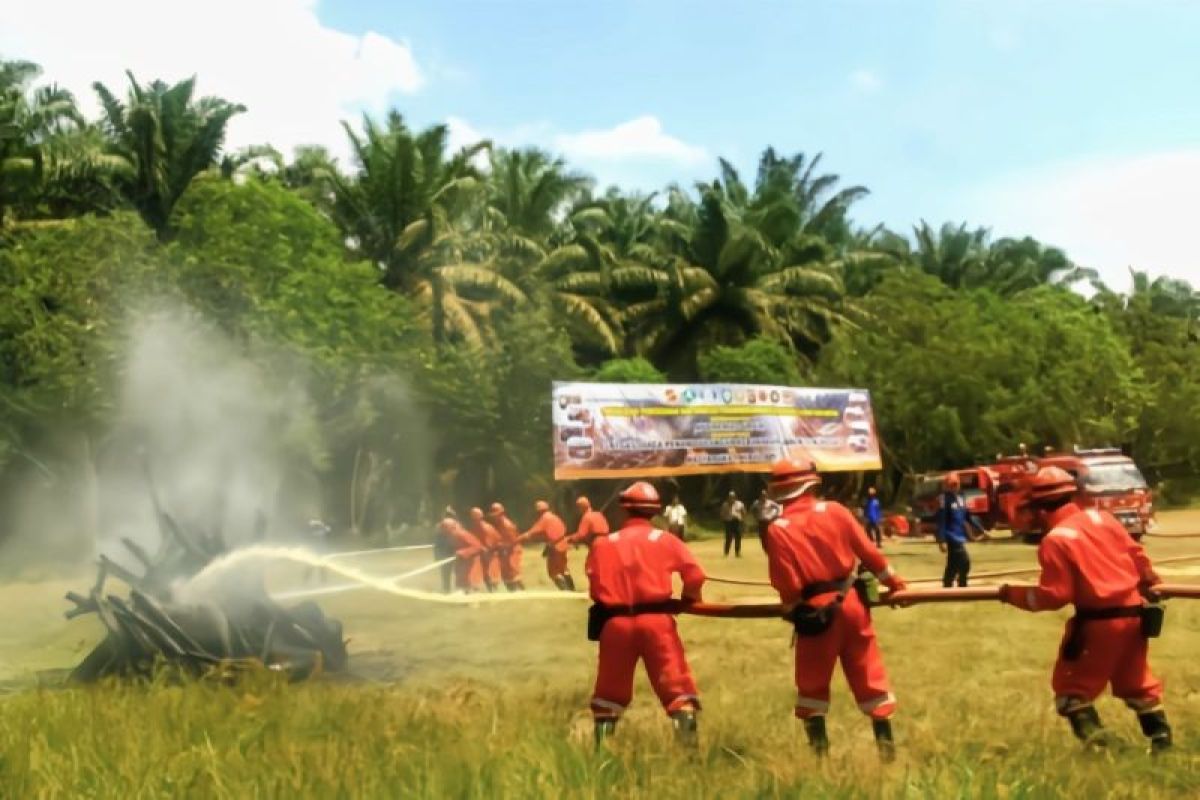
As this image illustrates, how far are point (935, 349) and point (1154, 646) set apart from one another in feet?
106

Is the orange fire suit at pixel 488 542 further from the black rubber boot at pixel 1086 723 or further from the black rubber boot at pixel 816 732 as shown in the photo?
the black rubber boot at pixel 1086 723

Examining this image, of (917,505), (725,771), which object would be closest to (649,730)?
(725,771)

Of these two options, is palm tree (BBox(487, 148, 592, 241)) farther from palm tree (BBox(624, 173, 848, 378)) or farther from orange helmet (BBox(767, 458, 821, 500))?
orange helmet (BBox(767, 458, 821, 500))

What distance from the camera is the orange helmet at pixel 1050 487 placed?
7.28 meters

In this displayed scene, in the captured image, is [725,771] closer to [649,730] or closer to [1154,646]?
[649,730]

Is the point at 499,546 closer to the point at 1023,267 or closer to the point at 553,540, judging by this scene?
the point at 553,540

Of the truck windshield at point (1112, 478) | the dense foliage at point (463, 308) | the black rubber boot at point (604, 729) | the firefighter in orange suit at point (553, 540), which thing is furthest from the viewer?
the dense foliage at point (463, 308)

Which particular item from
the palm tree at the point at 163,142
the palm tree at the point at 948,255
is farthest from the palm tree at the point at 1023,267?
the palm tree at the point at 163,142

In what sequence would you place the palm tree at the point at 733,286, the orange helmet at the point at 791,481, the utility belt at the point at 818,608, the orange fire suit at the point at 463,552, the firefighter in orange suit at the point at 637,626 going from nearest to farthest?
the utility belt at the point at 818,608
the firefighter in orange suit at the point at 637,626
the orange helmet at the point at 791,481
the orange fire suit at the point at 463,552
the palm tree at the point at 733,286

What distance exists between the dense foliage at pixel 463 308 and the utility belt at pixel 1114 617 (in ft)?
83.3

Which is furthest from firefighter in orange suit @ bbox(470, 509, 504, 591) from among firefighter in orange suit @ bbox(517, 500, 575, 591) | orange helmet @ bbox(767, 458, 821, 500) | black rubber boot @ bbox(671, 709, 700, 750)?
orange helmet @ bbox(767, 458, 821, 500)

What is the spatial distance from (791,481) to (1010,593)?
1409 millimetres

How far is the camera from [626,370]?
137 ft

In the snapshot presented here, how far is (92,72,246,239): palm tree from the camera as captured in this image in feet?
113
